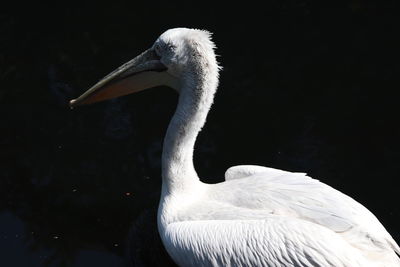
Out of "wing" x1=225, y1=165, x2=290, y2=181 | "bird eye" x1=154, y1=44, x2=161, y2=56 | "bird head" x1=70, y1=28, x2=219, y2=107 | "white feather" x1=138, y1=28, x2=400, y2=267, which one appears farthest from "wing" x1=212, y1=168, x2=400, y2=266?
"bird eye" x1=154, y1=44, x2=161, y2=56

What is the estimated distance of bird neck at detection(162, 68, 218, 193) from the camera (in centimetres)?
377

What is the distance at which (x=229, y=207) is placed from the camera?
12.1 ft

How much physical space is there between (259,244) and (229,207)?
382 millimetres

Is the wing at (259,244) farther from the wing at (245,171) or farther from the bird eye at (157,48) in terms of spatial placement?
the bird eye at (157,48)

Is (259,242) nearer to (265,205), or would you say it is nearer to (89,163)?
(265,205)

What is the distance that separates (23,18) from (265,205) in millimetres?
4275

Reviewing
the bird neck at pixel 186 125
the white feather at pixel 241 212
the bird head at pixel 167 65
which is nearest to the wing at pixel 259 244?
the white feather at pixel 241 212

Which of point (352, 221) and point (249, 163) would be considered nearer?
point (352, 221)

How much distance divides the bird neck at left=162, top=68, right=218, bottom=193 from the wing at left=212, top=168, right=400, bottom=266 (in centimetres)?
25

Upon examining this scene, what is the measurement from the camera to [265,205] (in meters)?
3.62

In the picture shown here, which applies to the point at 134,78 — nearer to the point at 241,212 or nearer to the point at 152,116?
the point at 241,212

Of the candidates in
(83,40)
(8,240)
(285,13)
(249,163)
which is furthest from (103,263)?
(285,13)

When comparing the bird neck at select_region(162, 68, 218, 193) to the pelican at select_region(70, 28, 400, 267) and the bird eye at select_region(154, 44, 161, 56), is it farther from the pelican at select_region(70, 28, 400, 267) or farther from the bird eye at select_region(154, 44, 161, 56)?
the bird eye at select_region(154, 44, 161, 56)

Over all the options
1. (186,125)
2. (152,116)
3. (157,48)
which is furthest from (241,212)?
(152,116)
